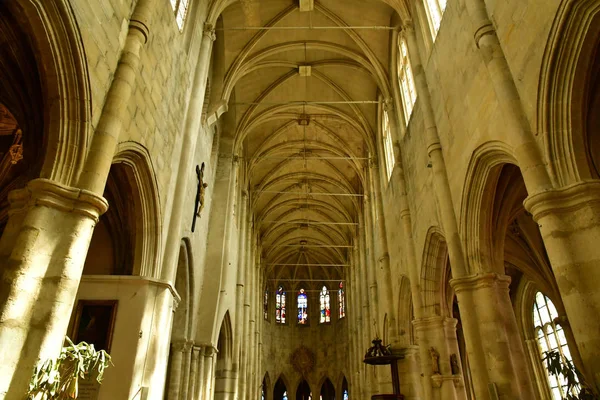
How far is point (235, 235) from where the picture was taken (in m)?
19.6

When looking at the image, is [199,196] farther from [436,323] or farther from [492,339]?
[492,339]

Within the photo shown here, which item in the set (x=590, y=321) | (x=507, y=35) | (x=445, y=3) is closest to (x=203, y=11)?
(x=445, y=3)

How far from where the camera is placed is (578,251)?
5.59m

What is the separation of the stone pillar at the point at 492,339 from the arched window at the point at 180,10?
8336 mm

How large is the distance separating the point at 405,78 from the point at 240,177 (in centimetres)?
947

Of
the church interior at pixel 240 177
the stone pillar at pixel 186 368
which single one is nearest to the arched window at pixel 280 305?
the church interior at pixel 240 177

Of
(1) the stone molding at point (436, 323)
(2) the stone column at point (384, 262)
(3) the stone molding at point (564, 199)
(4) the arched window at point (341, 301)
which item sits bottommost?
(3) the stone molding at point (564, 199)

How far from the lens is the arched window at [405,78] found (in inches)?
554

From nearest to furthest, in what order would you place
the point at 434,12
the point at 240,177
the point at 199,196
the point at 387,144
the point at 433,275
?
1. the point at 434,12
2. the point at 433,275
3. the point at 199,196
4. the point at 387,144
5. the point at 240,177

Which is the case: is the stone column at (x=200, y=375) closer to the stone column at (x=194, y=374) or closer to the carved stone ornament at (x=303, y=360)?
the stone column at (x=194, y=374)

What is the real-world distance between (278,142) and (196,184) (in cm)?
1029

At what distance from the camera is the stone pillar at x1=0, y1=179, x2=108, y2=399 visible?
4535 mm

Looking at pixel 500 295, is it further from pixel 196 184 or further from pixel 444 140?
pixel 196 184

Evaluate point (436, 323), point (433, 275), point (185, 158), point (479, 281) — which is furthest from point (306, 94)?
point (479, 281)
